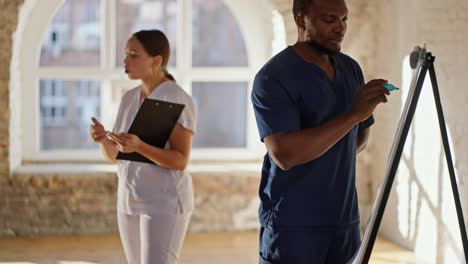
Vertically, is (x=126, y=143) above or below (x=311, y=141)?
below

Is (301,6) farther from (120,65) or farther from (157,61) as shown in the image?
(120,65)

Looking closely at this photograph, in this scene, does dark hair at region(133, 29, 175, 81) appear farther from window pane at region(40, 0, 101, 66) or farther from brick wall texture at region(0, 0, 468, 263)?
window pane at region(40, 0, 101, 66)

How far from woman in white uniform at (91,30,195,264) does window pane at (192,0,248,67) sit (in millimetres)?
3229

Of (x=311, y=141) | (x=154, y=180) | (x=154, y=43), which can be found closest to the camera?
(x=311, y=141)

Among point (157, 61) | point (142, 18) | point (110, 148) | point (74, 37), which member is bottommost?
point (110, 148)

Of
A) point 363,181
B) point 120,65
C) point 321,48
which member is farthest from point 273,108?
point 120,65

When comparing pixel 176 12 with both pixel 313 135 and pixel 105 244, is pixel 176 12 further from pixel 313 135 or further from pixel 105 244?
pixel 313 135

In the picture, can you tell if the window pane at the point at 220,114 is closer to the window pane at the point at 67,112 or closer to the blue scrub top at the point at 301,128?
the window pane at the point at 67,112

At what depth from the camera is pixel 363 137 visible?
2.62 metres

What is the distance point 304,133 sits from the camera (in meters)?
2.18

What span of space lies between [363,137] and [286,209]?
0.49 meters

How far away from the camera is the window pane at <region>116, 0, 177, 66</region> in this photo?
6.62 metres

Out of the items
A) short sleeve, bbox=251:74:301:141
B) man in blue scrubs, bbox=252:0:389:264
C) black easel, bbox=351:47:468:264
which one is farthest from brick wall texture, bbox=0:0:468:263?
short sleeve, bbox=251:74:301:141

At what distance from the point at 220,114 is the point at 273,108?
15.2ft
